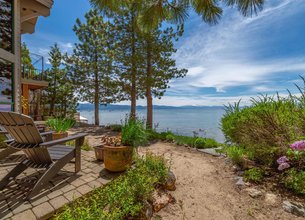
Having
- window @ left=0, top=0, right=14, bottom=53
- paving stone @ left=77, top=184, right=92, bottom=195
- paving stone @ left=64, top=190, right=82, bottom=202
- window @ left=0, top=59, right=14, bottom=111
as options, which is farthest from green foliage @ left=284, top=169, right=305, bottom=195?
window @ left=0, top=0, right=14, bottom=53

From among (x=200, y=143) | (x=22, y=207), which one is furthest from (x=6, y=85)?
(x=200, y=143)

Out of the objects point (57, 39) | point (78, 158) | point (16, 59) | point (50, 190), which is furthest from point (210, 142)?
point (57, 39)

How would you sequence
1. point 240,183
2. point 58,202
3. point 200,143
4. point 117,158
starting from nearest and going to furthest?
point 58,202 < point 117,158 < point 240,183 < point 200,143

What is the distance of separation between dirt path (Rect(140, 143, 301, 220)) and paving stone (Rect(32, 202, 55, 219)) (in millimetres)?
1437

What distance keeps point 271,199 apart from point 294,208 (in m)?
0.31

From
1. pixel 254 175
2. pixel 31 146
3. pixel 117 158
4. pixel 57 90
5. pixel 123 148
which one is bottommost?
pixel 254 175

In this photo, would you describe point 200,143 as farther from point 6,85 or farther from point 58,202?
point 6,85

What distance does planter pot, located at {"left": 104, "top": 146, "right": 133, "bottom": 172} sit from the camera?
9.17ft

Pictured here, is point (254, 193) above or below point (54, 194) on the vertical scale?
below

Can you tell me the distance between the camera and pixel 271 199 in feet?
9.27

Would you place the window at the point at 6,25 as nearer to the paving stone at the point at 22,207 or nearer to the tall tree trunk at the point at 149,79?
the paving stone at the point at 22,207

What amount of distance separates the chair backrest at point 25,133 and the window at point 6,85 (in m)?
3.93

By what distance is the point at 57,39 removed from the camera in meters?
14.3

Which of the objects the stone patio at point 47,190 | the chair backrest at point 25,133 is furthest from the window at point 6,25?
the chair backrest at point 25,133
